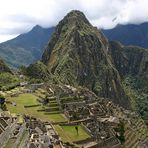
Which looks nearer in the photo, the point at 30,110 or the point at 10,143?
the point at 10,143

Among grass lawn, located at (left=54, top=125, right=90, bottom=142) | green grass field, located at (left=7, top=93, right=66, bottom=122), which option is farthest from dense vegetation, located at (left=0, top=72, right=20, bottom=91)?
grass lawn, located at (left=54, top=125, right=90, bottom=142)

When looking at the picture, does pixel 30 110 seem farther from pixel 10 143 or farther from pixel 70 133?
pixel 10 143

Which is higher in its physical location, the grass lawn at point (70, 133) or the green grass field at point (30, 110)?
the green grass field at point (30, 110)

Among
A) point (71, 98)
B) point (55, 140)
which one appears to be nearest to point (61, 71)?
point (71, 98)

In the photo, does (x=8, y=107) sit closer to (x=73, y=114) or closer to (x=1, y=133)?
(x=73, y=114)

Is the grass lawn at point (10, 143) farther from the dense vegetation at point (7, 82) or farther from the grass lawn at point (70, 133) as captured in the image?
the dense vegetation at point (7, 82)

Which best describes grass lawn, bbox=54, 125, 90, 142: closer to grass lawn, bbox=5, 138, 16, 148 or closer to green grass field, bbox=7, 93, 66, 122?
green grass field, bbox=7, 93, 66, 122

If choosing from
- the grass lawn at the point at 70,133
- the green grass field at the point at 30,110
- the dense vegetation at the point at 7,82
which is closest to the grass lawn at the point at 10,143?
the grass lawn at the point at 70,133

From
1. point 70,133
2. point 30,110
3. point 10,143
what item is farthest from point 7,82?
point 10,143
